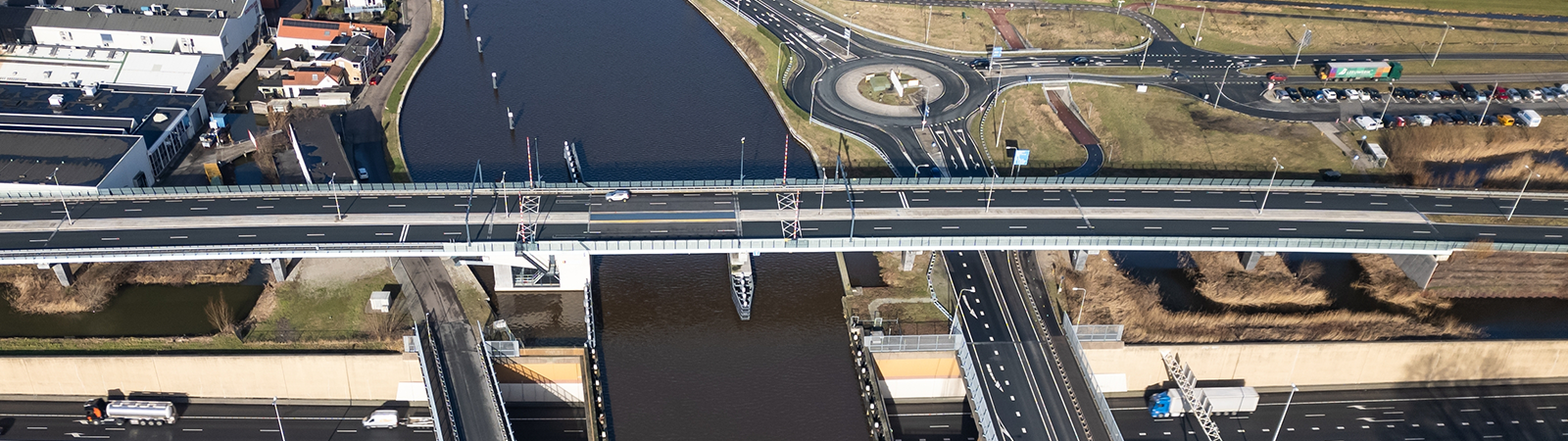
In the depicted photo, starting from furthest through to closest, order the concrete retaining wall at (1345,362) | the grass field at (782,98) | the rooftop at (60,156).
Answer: the grass field at (782,98) → the rooftop at (60,156) → the concrete retaining wall at (1345,362)

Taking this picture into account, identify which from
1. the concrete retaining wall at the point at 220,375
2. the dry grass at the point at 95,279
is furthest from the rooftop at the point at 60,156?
the concrete retaining wall at the point at 220,375

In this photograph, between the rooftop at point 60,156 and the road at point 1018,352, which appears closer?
the road at point 1018,352

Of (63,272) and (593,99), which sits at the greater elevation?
(593,99)

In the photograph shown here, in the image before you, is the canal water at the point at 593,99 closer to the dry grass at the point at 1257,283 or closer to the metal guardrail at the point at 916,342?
the metal guardrail at the point at 916,342

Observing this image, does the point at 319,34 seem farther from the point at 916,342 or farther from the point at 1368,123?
the point at 1368,123

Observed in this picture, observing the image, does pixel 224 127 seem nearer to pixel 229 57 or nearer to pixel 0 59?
pixel 229 57

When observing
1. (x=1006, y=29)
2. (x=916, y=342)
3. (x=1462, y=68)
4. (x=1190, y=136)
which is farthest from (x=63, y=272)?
(x=1462, y=68)

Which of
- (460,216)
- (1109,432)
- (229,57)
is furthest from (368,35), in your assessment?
(1109,432)
